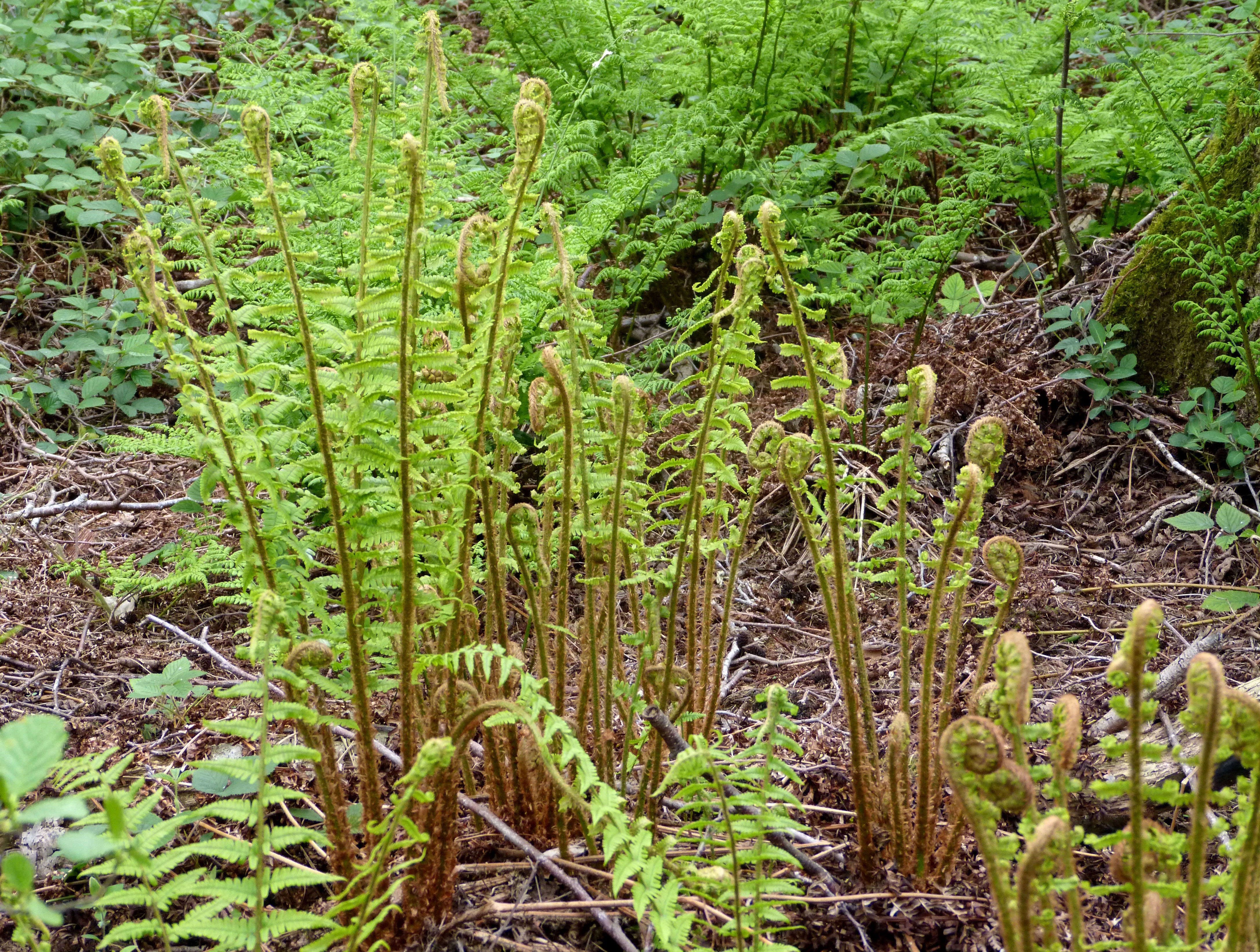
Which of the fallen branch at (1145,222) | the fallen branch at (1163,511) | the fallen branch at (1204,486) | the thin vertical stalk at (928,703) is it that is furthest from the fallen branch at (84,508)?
the fallen branch at (1145,222)

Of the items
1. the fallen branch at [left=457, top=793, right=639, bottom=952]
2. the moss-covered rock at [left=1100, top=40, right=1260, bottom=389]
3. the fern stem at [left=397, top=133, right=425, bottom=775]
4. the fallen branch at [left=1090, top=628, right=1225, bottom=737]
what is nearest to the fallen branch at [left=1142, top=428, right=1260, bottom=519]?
the moss-covered rock at [left=1100, top=40, right=1260, bottom=389]

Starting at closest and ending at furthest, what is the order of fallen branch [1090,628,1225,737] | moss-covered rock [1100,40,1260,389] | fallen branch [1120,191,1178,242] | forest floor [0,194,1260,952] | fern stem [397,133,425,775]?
fern stem [397,133,425,775] → forest floor [0,194,1260,952] → fallen branch [1090,628,1225,737] → moss-covered rock [1100,40,1260,389] → fallen branch [1120,191,1178,242]

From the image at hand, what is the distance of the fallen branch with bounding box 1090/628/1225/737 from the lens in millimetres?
2127

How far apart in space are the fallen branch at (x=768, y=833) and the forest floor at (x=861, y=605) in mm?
53

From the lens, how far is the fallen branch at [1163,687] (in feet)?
6.98

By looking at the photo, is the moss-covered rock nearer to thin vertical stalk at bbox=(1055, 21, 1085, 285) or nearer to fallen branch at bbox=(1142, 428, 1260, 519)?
fallen branch at bbox=(1142, 428, 1260, 519)

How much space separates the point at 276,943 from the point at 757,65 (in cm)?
363

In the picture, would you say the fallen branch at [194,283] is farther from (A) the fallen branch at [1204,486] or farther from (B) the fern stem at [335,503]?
(A) the fallen branch at [1204,486]

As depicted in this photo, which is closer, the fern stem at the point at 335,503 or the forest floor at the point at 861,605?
the fern stem at the point at 335,503

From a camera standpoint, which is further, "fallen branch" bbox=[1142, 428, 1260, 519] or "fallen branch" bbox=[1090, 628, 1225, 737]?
"fallen branch" bbox=[1142, 428, 1260, 519]

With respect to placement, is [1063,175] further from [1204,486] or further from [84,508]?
[84,508]

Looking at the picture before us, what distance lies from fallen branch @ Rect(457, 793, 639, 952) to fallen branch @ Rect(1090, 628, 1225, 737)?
118 centimetres

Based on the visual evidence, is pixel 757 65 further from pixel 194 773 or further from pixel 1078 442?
pixel 194 773

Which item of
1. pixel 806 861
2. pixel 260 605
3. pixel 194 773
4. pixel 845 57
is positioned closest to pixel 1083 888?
pixel 806 861
